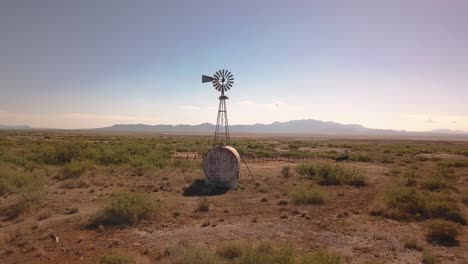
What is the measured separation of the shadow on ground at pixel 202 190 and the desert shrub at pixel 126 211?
4335mm

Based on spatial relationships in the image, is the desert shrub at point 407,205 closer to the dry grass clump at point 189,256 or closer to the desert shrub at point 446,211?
the desert shrub at point 446,211

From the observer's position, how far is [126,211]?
1122 cm

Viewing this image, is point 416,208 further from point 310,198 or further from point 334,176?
point 334,176

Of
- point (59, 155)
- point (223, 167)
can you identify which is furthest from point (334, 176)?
point (59, 155)

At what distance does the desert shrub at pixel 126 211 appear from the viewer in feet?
36.3

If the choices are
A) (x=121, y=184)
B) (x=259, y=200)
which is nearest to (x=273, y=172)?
(x=259, y=200)

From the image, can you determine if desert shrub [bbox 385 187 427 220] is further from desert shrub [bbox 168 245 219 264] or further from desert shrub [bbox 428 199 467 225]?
desert shrub [bbox 168 245 219 264]

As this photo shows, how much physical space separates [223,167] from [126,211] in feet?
23.4

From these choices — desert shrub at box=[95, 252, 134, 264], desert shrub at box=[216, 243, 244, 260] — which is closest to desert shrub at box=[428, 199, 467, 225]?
desert shrub at box=[216, 243, 244, 260]

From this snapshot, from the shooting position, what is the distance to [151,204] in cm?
1188

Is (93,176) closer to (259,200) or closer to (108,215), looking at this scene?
(108,215)

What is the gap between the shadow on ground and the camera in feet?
53.3

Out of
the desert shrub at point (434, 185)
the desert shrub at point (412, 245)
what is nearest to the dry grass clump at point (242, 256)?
the desert shrub at point (412, 245)

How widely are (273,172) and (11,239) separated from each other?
1731 cm
